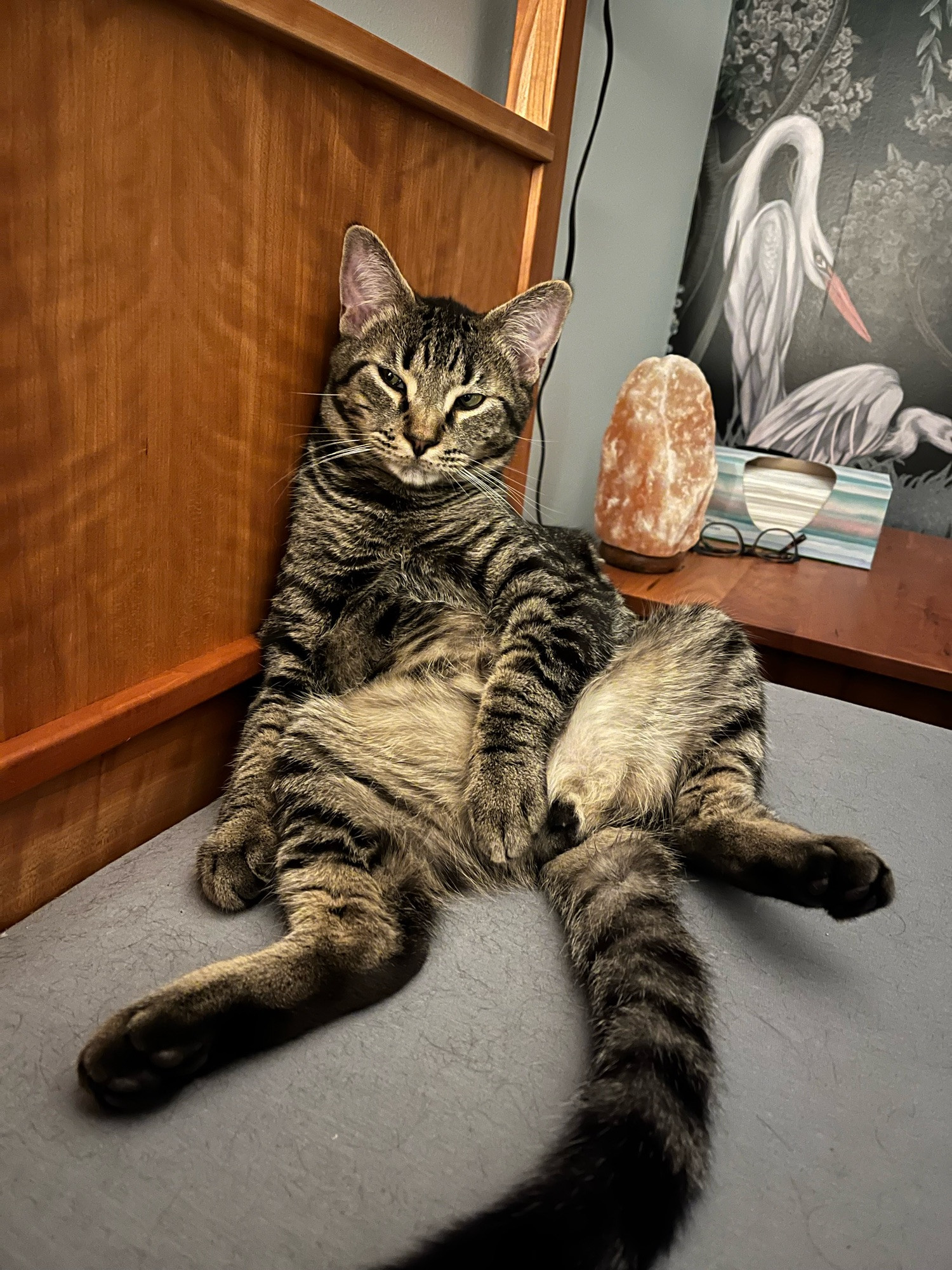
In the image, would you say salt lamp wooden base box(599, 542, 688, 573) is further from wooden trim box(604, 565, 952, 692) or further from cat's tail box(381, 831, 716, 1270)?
cat's tail box(381, 831, 716, 1270)

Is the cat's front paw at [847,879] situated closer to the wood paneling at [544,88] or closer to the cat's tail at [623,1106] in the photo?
the cat's tail at [623,1106]

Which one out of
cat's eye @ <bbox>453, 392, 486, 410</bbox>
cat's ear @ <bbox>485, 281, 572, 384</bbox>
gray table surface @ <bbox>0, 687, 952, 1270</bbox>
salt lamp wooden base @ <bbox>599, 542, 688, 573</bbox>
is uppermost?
cat's ear @ <bbox>485, 281, 572, 384</bbox>

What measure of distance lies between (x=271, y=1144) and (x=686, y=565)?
5.67 feet

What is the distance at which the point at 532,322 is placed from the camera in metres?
1.24

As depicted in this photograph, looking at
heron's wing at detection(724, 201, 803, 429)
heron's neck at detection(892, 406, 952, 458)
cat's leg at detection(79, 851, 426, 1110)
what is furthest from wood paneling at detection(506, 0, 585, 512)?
heron's neck at detection(892, 406, 952, 458)

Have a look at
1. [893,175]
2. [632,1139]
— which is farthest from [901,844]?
[893,175]

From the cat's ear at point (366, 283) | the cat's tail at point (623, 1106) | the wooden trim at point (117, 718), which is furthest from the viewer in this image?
the cat's ear at point (366, 283)

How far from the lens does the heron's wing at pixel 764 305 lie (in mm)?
2490

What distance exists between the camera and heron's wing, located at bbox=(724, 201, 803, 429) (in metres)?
2.49

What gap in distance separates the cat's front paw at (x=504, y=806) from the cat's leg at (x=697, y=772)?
1.4 inches

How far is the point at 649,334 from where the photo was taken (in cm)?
251

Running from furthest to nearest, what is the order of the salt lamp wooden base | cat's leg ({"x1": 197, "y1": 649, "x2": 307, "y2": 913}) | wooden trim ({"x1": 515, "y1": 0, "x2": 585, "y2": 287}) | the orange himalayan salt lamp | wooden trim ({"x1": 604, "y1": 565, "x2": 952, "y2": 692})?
1. the salt lamp wooden base
2. the orange himalayan salt lamp
3. wooden trim ({"x1": 604, "y1": 565, "x2": 952, "y2": 692})
4. wooden trim ({"x1": 515, "y1": 0, "x2": 585, "y2": 287})
5. cat's leg ({"x1": 197, "y1": 649, "x2": 307, "y2": 913})

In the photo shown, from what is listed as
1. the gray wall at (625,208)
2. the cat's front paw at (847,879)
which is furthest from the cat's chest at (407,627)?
the gray wall at (625,208)

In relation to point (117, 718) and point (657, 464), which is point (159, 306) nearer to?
point (117, 718)
